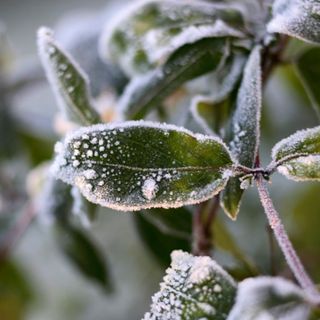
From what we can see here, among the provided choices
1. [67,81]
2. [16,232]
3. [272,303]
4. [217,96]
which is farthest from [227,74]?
[16,232]

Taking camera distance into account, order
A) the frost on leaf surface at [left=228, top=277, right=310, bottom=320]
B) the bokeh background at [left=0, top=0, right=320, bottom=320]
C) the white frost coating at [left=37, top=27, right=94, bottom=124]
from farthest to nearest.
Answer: the bokeh background at [left=0, top=0, right=320, bottom=320] → the white frost coating at [left=37, top=27, right=94, bottom=124] → the frost on leaf surface at [left=228, top=277, right=310, bottom=320]

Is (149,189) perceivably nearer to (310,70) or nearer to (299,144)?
(299,144)

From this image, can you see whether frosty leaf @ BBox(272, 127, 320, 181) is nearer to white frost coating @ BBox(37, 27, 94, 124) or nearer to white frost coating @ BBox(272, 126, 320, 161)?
white frost coating @ BBox(272, 126, 320, 161)

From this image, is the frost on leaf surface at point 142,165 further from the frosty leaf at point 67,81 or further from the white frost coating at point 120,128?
the frosty leaf at point 67,81

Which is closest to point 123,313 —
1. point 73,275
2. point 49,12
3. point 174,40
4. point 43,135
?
point 73,275

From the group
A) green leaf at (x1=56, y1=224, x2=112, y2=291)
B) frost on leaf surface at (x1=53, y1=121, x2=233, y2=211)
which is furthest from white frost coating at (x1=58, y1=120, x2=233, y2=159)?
green leaf at (x1=56, y1=224, x2=112, y2=291)

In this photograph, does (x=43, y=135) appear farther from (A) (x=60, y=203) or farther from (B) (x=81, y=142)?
(B) (x=81, y=142)
